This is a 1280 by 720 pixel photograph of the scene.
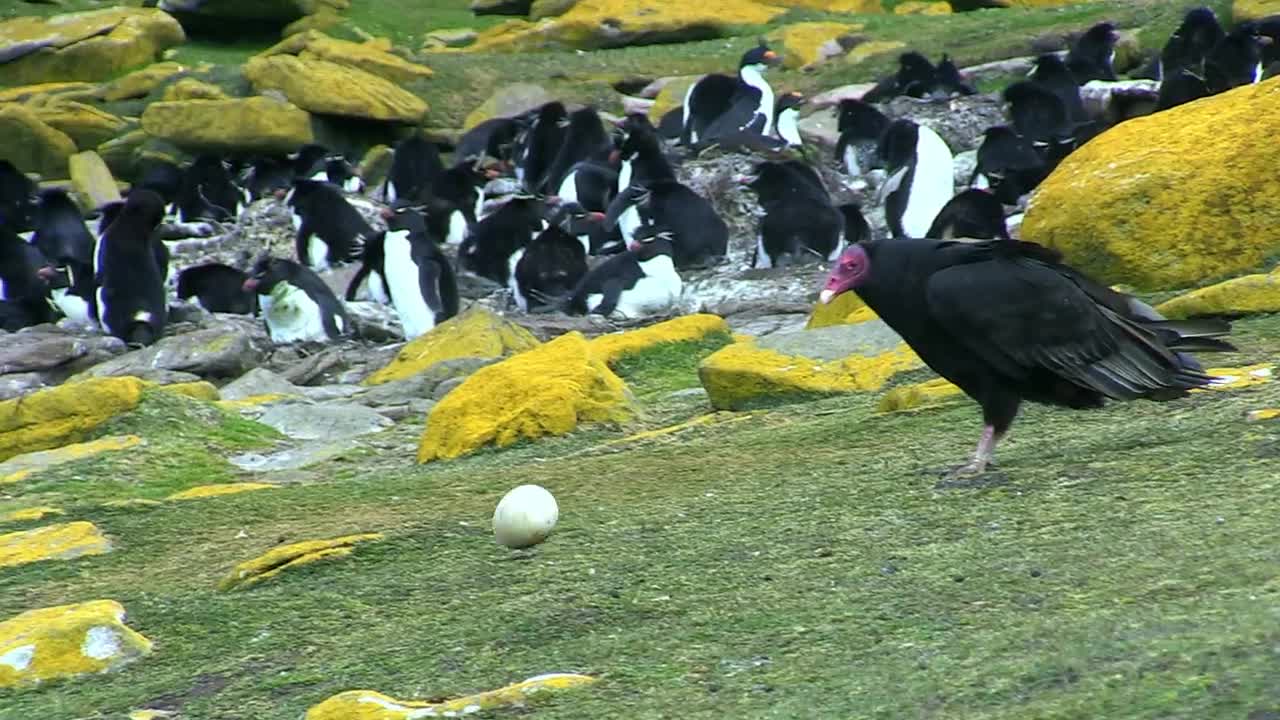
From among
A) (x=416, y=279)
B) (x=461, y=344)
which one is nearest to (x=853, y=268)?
(x=461, y=344)

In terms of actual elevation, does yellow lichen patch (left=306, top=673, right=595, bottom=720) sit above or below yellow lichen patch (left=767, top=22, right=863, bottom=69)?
above

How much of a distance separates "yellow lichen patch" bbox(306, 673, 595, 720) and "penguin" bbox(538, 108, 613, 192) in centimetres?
1904

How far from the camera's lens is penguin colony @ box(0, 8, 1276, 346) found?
648 inches

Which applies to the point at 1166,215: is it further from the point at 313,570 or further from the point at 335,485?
the point at 313,570

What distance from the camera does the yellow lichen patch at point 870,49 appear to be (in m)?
28.6

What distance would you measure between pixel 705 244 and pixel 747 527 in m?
12.1

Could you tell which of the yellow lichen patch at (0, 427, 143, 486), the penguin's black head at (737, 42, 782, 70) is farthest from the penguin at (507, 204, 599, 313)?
the penguin's black head at (737, 42, 782, 70)

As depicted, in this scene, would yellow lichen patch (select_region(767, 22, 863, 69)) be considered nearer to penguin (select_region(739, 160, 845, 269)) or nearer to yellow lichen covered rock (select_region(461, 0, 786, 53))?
yellow lichen covered rock (select_region(461, 0, 786, 53))

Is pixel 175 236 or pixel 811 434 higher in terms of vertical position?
pixel 811 434

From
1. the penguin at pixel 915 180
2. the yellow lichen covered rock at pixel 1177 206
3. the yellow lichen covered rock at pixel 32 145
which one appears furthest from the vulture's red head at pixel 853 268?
the yellow lichen covered rock at pixel 32 145

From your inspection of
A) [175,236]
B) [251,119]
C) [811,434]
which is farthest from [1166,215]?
[251,119]

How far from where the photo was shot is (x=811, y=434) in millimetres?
7953

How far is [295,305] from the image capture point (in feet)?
52.6

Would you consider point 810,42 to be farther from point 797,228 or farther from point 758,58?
point 797,228
